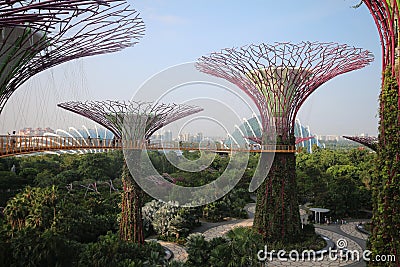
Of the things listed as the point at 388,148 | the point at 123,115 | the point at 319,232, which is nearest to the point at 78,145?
the point at 123,115

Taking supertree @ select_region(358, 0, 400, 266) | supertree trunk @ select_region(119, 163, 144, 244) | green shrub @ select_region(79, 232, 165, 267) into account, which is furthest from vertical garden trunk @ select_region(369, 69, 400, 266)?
supertree trunk @ select_region(119, 163, 144, 244)

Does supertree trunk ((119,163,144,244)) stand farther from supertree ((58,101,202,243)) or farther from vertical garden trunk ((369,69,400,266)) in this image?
vertical garden trunk ((369,69,400,266))

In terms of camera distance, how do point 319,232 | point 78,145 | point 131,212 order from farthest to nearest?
point 319,232, point 78,145, point 131,212

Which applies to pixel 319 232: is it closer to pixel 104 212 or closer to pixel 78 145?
pixel 104 212

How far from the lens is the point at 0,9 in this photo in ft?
15.9

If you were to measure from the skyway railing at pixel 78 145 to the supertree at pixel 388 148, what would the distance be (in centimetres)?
530

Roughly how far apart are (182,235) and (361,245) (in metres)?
6.91

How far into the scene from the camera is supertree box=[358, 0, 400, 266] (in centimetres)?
625

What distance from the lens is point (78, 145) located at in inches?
451

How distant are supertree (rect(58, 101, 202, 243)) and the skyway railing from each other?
1.28 ft

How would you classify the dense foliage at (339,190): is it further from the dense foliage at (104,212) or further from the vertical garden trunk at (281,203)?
the vertical garden trunk at (281,203)

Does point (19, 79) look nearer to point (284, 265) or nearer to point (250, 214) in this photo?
point (284, 265)

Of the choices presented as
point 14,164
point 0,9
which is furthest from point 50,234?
point 14,164

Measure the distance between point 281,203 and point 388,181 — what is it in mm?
5683
